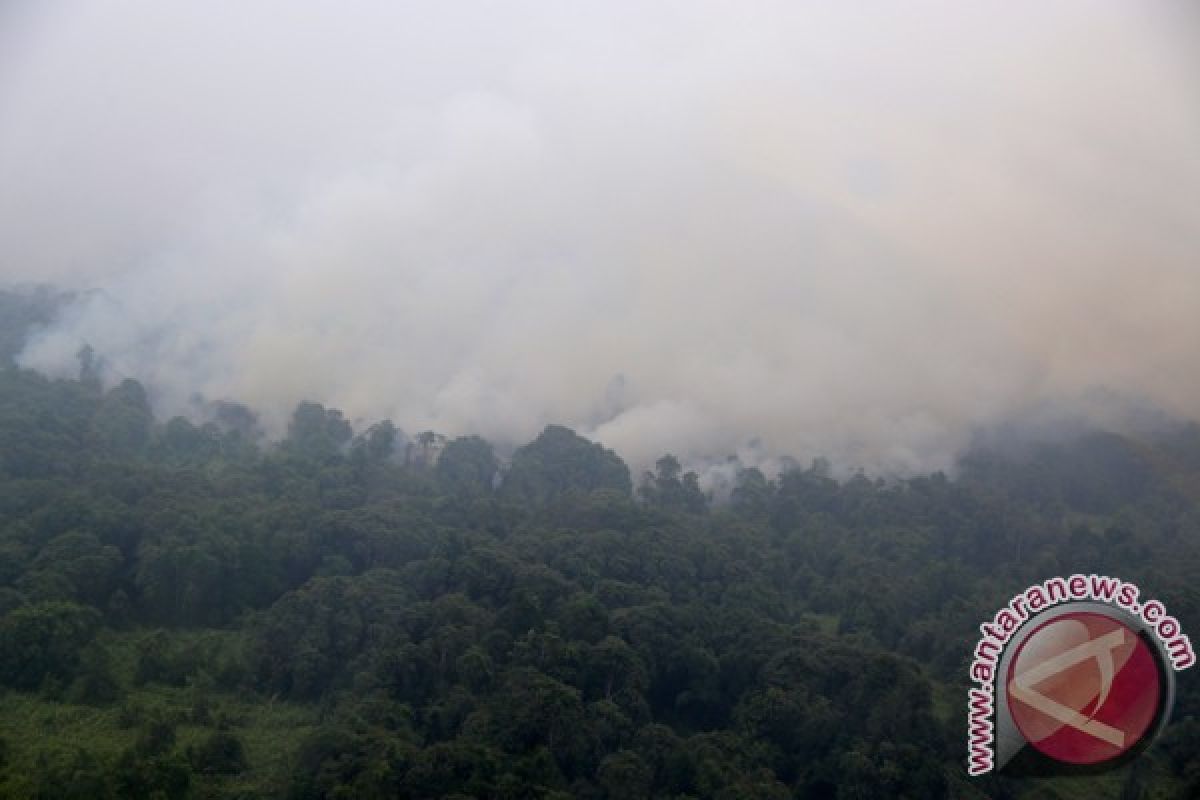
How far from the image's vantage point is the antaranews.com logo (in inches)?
555

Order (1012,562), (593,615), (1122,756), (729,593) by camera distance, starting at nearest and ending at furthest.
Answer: (1122,756) < (593,615) < (729,593) < (1012,562)

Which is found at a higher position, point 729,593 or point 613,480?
point 613,480

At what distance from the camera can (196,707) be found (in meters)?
22.8

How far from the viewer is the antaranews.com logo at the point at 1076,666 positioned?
46.2 feet

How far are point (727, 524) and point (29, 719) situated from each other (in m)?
24.0

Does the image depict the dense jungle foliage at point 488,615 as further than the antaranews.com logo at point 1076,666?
Yes

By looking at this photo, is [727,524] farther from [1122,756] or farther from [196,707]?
[1122,756]

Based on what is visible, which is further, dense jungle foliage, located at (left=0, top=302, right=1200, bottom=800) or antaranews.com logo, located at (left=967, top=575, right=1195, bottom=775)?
dense jungle foliage, located at (left=0, top=302, right=1200, bottom=800)

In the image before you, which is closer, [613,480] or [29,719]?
[29,719]

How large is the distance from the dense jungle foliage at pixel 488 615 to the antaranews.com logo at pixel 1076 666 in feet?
18.7

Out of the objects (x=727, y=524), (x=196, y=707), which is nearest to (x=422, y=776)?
(x=196, y=707)

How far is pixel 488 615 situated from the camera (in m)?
25.4

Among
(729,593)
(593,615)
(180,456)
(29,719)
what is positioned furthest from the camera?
(180,456)

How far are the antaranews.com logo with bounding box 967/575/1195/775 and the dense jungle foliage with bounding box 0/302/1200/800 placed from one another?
569 cm
